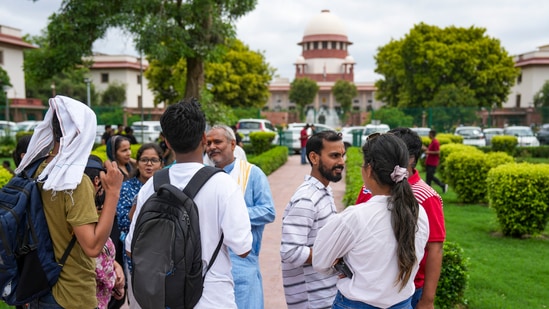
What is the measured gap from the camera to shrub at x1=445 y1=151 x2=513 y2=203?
9773 millimetres

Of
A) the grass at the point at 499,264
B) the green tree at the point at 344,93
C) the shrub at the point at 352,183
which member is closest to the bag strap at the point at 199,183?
the grass at the point at 499,264

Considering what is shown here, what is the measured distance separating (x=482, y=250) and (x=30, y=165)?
231 inches

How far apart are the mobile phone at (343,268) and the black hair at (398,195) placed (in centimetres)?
20

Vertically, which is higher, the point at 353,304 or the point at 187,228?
the point at 187,228

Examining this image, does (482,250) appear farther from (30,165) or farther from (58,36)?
(58,36)

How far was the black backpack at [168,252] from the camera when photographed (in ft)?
6.27

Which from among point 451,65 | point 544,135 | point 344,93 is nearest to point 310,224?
point 544,135

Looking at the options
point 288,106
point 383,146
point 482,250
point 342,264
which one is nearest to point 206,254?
point 342,264

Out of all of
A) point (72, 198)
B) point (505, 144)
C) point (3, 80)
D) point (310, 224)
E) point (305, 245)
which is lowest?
point (505, 144)

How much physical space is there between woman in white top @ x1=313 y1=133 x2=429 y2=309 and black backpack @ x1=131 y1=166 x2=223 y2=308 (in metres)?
0.57

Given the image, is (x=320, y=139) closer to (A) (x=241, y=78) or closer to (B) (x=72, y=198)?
(B) (x=72, y=198)

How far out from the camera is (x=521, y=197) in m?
6.93

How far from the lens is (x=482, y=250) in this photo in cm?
654

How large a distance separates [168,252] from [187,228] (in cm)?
12
